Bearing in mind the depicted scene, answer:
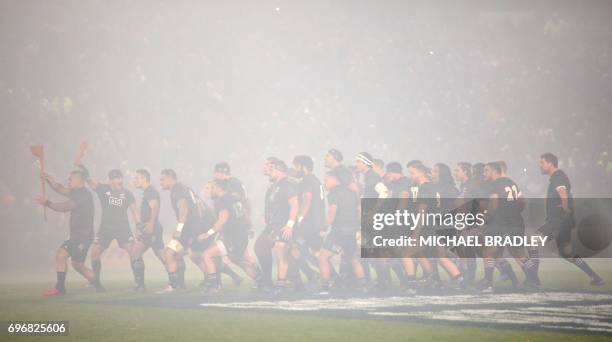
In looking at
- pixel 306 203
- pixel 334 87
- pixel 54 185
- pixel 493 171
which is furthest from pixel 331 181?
pixel 334 87

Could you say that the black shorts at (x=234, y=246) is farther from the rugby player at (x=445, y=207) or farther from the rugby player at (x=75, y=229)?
the rugby player at (x=445, y=207)

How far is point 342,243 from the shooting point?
11.0 meters

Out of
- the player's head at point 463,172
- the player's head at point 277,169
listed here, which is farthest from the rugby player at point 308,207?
the player's head at point 463,172

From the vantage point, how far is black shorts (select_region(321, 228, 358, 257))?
11.0 m

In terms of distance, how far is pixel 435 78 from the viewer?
17078 millimetres

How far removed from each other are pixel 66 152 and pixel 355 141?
20.4ft

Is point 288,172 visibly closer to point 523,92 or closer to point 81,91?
point 81,91

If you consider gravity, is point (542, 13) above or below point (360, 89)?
above

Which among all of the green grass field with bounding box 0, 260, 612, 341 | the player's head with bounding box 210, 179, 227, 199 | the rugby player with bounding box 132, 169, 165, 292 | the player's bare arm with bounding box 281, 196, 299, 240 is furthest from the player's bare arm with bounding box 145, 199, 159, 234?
the player's bare arm with bounding box 281, 196, 299, 240

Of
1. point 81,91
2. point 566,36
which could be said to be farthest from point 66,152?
point 566,36

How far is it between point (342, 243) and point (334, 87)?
6756 mm

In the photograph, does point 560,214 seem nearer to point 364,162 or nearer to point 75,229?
point 364,162

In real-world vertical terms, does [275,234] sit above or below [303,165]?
below

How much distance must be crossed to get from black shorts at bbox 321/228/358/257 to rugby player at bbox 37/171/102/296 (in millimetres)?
3468
